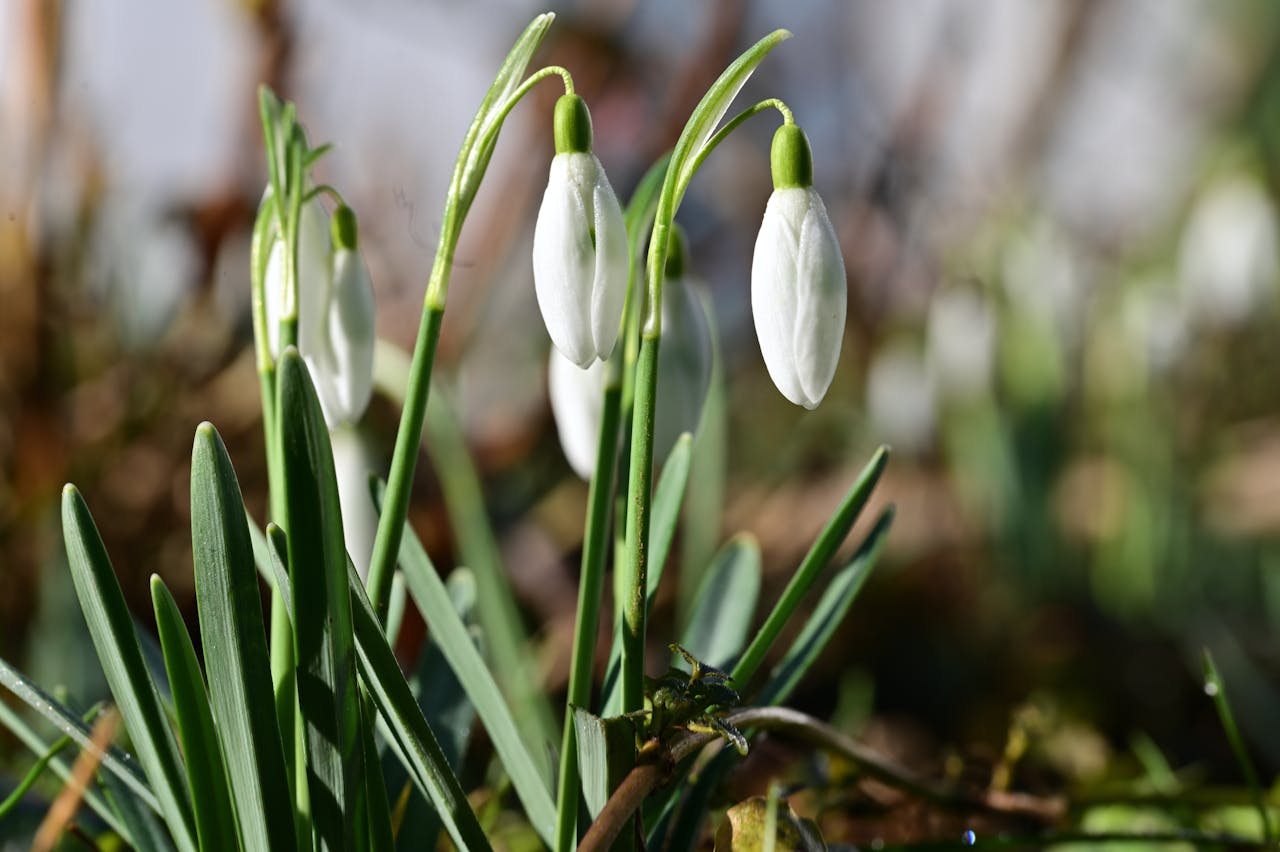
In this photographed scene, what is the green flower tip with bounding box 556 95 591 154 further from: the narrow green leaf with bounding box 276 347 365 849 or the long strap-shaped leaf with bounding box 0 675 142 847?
the long strap-shaped leaf with bounding box 0 675 142 847

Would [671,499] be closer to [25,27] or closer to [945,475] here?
[25,27]

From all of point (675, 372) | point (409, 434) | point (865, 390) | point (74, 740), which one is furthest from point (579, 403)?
point (865, 390)

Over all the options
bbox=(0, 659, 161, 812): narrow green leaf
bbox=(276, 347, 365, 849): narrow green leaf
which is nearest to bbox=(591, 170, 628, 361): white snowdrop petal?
bbox=(276, 347, 365, 849): narrow green leaf

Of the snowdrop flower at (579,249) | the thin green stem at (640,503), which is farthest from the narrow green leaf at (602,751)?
the snowdrop flower at (579,249)

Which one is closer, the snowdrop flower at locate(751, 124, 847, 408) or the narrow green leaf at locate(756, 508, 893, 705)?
the snowdrop flower at locate(751, 124, 847, 408)

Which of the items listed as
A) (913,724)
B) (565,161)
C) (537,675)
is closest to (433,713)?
(565,161)

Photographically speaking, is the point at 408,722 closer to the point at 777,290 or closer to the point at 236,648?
the point at 236,648
